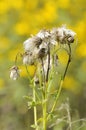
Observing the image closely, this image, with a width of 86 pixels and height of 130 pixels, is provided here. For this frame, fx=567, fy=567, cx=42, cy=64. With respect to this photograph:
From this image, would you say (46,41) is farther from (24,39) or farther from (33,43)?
(24,39)

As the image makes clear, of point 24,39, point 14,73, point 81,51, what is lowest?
point 14,73

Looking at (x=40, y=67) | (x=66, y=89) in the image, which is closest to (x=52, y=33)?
(x=40, y=67)

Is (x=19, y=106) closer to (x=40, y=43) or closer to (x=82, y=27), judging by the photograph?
(x=82, y=27)

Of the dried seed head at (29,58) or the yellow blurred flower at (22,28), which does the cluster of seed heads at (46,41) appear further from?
the yellow blurred flower at (22,28)

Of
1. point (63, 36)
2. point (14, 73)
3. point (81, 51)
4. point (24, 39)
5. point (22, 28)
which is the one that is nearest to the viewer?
point (63, 36)

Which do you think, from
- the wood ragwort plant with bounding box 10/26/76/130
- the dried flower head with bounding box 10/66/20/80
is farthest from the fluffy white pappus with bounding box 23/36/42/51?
the dried flower head with bounding box 10/66/20/80

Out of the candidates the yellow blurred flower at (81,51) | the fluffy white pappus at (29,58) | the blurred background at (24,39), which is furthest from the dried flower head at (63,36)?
the yellow blurred flower at (81,51)

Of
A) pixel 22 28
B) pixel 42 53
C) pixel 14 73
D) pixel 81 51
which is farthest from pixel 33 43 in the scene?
pixel 22 28

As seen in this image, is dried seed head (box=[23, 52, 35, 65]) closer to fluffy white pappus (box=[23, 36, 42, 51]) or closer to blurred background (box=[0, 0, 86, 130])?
fluffy white pappus (box=[23, 36, 42, 51])
